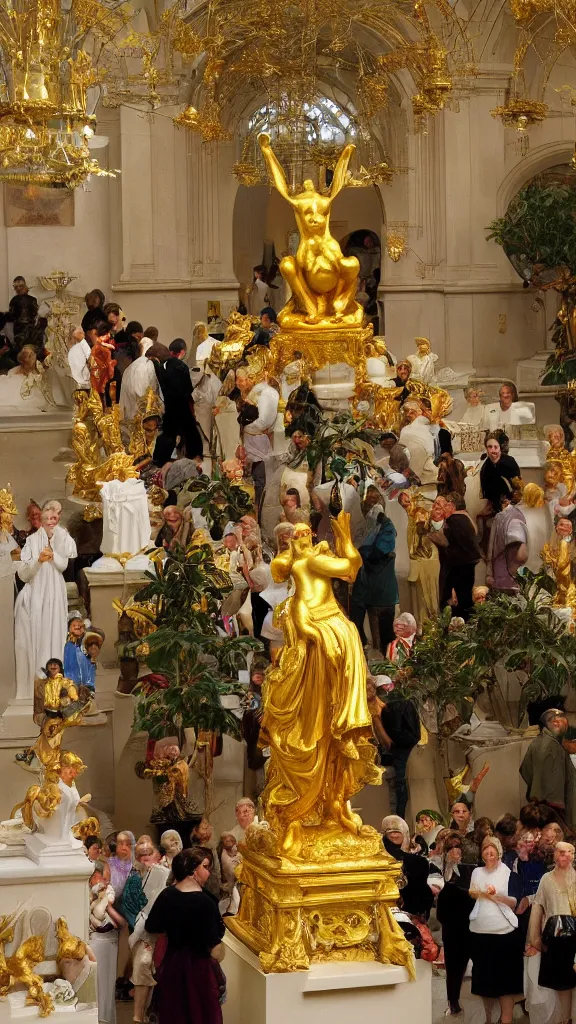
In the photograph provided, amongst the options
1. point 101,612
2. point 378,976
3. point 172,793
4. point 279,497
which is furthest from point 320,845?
point 279,497

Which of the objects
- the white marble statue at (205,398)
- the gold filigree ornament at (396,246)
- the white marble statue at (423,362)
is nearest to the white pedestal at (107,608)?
the white marble statue at (205,398)

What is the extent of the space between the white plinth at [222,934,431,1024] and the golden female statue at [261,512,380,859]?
60 centimetres

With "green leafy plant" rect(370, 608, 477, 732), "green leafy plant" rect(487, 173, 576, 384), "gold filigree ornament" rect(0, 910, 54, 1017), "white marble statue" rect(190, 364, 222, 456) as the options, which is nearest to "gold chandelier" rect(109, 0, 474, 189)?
"green leafy plant" rect(487, 173, 576, 384)

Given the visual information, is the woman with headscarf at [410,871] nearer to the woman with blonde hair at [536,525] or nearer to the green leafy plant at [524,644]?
the green leafy plant at [524,644]

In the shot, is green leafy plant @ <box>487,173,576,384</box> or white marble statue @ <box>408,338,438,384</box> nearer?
white marble statue @ <box>408,338,438,384</box>

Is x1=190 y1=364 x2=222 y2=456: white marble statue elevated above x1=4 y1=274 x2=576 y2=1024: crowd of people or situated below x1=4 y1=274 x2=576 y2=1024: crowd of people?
above

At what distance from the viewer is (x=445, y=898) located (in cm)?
1284

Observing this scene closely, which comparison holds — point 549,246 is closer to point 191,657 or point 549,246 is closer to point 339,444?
point 339,444

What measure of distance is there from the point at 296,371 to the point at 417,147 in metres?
7.74

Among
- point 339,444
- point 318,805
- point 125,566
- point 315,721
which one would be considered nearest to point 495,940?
point 318,805

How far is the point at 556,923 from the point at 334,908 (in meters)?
1.46

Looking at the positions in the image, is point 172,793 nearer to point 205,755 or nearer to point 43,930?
point 205,755

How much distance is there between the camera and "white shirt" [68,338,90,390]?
2080cm

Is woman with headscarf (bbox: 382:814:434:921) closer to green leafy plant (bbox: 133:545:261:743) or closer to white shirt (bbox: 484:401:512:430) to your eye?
green leafy plant (bbox: 133:545:261:743)
